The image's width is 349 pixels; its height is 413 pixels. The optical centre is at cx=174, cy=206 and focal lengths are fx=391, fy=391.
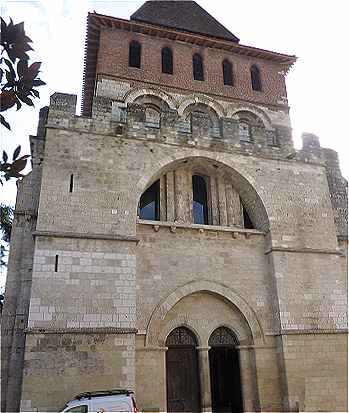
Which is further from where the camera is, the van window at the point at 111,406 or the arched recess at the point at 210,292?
the arched recess at the point at 210,292

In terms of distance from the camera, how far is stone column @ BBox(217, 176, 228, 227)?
39.9 ft

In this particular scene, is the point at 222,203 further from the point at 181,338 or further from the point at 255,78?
the point at 255,78

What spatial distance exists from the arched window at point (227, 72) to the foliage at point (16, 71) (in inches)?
600

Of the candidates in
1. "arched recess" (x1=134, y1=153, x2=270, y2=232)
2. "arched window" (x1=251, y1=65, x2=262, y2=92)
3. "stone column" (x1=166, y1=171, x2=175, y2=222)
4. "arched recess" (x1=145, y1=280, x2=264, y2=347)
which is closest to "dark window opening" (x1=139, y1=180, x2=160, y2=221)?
"stone column" (x1=166, y1=171, x2=175, y2=222)

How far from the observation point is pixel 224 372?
36.0 feet

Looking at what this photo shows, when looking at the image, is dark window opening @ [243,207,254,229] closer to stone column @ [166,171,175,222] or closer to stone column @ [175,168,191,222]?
stone column @ [175,168,191,222]

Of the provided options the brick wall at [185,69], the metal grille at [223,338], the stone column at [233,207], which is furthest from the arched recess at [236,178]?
the brick wall at [185,69]

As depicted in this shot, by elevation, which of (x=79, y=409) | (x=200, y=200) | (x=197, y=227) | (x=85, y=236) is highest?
(x=200, y=200)

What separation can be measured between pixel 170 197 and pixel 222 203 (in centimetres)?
171

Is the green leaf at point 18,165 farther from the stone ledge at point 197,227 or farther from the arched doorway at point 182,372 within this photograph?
the arched doorway at point 182,372

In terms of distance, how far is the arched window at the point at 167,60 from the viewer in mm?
16703

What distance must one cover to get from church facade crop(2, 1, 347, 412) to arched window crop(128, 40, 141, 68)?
186 inches

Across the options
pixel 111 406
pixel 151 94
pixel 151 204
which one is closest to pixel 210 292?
pixel 151 204

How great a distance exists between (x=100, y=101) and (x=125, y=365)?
7390 millimetres
